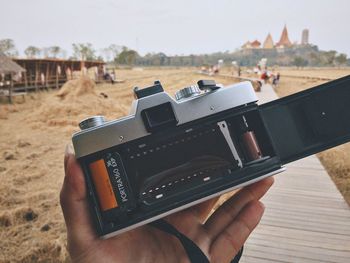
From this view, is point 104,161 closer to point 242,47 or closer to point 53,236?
point 53,236

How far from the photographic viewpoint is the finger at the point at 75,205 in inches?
21.9

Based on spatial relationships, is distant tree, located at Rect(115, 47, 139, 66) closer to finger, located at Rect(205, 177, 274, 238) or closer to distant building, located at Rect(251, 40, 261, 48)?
distant building, located at Rect(251, 40, 261, 48)

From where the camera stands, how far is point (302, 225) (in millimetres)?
1576

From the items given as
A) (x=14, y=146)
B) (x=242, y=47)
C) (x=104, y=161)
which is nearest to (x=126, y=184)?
(x=104, y=161)

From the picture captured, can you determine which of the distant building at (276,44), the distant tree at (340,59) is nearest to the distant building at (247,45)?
the distant building at (276,44)

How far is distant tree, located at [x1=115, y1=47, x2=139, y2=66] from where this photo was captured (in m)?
30.5

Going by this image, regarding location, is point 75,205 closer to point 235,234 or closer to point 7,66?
point 235,234

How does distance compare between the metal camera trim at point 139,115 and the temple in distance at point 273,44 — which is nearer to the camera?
the metal camera trim at point 139,115

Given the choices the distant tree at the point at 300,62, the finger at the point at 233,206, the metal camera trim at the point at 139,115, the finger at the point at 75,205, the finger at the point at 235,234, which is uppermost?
the distant tree at the point at 300,62

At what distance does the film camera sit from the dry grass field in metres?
1.19

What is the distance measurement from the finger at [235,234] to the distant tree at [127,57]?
30.8 meters

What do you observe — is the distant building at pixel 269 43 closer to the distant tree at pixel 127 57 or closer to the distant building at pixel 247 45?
the distant building at pixel 247 45

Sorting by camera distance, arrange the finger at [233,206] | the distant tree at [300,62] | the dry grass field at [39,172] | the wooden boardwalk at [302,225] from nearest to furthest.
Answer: the finger at [233,206] → the wooden boardwalk at [302,225] → the dry grass field at [39,172] → the distant tree at [300,62]

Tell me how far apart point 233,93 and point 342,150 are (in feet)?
10.9
